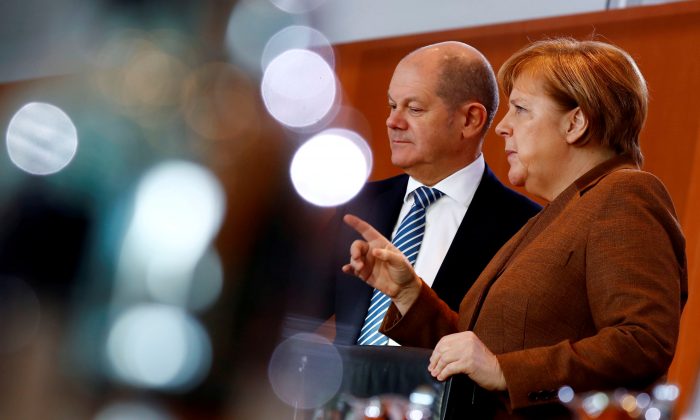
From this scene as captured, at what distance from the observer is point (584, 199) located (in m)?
1.45

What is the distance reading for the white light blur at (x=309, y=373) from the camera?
4.40ft

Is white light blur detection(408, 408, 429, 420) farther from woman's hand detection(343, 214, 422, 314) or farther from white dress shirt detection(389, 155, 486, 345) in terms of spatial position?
white dress shirt detection(389, 155, 486, 345)

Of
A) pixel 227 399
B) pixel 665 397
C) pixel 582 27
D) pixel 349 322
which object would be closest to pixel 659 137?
pixel 582 27

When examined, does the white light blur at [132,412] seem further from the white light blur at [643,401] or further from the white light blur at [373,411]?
the white light blur at [643,401]

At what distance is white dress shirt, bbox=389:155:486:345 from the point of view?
6.91 ft

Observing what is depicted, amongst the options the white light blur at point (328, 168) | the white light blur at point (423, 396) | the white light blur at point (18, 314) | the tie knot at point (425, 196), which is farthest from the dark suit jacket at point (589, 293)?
the white light blur at point (18, 314)

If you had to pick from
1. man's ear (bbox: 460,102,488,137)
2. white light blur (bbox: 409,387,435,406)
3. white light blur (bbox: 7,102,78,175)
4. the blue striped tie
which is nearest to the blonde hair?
white light blur (bbox: 409,387,435,406)

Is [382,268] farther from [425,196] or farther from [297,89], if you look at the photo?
[297,89]

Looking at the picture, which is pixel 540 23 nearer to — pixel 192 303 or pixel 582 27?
pixel 582 27

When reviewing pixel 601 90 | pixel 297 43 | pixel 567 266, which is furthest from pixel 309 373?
pixel 297 43

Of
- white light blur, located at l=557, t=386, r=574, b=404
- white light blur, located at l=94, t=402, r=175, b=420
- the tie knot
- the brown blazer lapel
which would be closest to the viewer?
white light blur, located at l=557, t=386, r=574, b=404

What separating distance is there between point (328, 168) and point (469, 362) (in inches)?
115

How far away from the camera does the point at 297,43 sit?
4.78 m

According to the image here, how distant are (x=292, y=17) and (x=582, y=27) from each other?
268 centimetres
